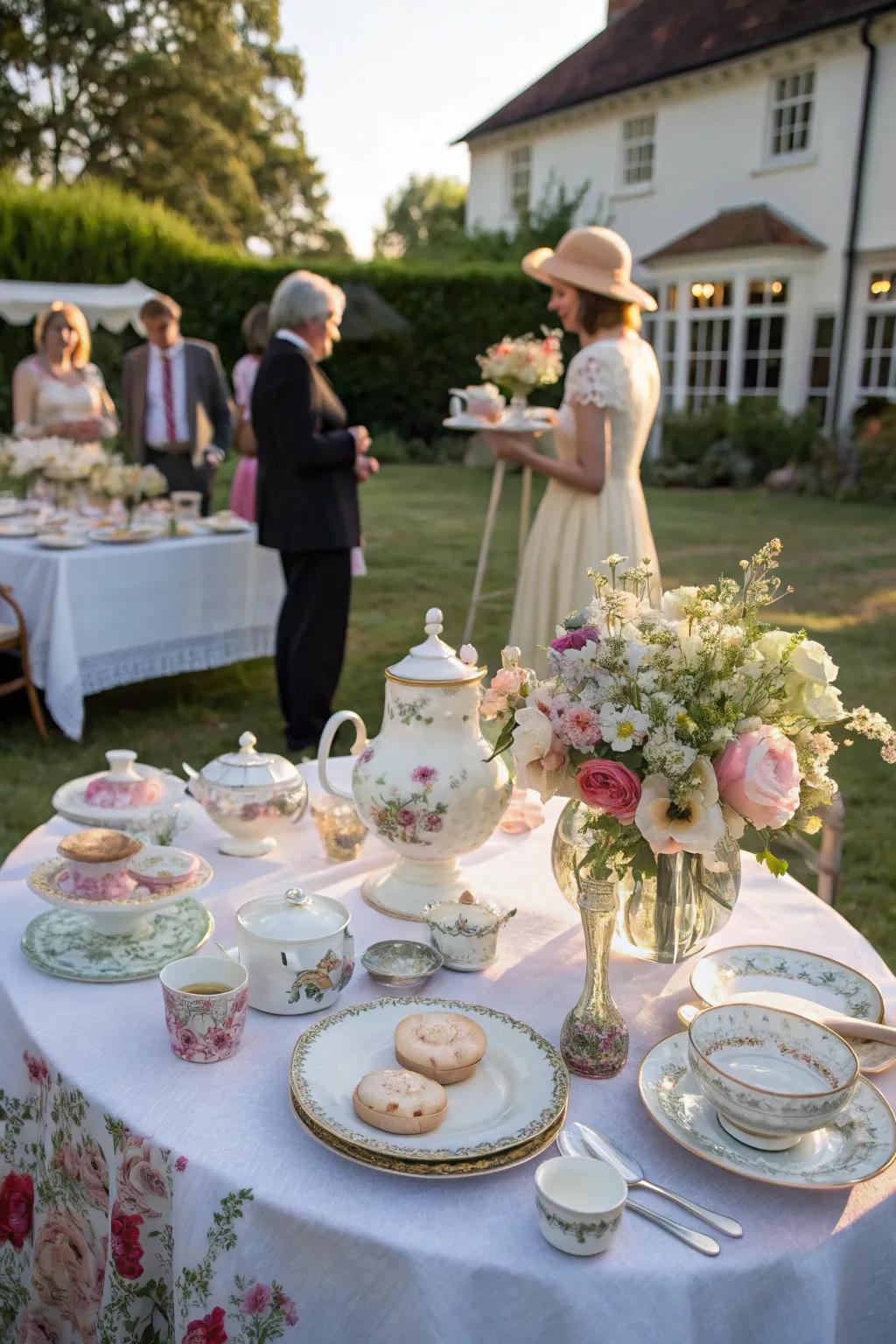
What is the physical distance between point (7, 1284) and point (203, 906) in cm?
58

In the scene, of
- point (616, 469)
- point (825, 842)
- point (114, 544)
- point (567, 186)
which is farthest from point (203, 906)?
point (567, 186)

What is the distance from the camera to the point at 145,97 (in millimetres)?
22688

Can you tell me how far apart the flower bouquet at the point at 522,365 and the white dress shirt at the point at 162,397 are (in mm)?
2271

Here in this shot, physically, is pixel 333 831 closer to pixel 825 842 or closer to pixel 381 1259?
pixel 381 1259

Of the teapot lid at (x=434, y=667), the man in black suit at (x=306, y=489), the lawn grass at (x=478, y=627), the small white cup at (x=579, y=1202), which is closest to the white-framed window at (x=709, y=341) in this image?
the lawn grass at (x=478, y=627)

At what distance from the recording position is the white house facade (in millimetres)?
13859

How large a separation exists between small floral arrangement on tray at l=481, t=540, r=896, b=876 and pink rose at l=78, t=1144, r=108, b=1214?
0.68m

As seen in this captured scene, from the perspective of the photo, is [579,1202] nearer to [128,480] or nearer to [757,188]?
[128,480]

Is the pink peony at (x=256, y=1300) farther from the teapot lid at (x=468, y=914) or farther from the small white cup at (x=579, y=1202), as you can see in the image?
the teapot lid at (x=468, y=914)

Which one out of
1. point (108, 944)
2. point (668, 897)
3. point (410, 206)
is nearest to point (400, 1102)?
point (668, 897)

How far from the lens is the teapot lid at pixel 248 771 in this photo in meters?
1.94

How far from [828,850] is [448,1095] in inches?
54.1

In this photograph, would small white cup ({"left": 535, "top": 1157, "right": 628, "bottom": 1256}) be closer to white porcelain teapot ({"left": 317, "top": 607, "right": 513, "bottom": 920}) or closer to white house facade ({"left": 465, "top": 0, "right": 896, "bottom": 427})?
white porcelain teapot ({"left": 317, "top": 607, "right": 513, "bottom": 920})

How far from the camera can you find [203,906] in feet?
5.70
